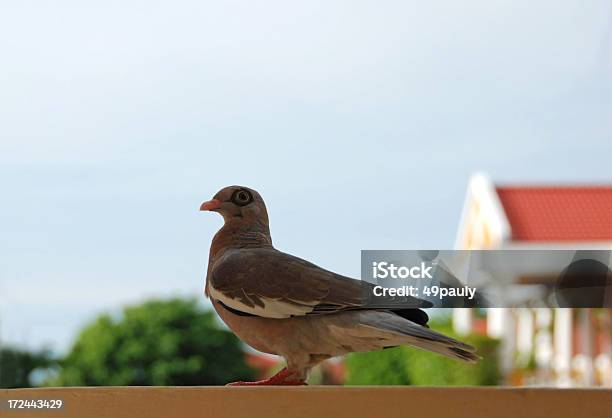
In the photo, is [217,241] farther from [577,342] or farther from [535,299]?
[577,342]

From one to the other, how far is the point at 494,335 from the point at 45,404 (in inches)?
254

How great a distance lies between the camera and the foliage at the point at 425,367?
21.6ft

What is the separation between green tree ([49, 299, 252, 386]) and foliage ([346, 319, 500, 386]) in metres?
0.92

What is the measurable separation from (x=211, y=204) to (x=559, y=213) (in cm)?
633

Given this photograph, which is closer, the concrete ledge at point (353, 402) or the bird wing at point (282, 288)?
the concrete ledge at point (353, 402)

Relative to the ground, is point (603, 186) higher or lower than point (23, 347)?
higher

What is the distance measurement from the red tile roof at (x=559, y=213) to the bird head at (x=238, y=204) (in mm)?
4888

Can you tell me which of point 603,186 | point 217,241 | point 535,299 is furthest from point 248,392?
point 603,186

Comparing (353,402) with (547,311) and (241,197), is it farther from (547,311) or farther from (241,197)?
(547,311)

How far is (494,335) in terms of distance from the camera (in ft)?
23.5

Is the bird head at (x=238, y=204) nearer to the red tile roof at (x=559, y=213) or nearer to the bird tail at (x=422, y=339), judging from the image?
the bird tail at (x=422, y=339)

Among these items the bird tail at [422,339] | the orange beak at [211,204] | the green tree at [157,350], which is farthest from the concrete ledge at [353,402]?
the green tree at [157,350]

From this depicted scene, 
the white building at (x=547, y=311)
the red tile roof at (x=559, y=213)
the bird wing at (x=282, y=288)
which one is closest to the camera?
the bird wing at (x=282, y=288)

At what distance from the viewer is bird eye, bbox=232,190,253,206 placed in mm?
1177
